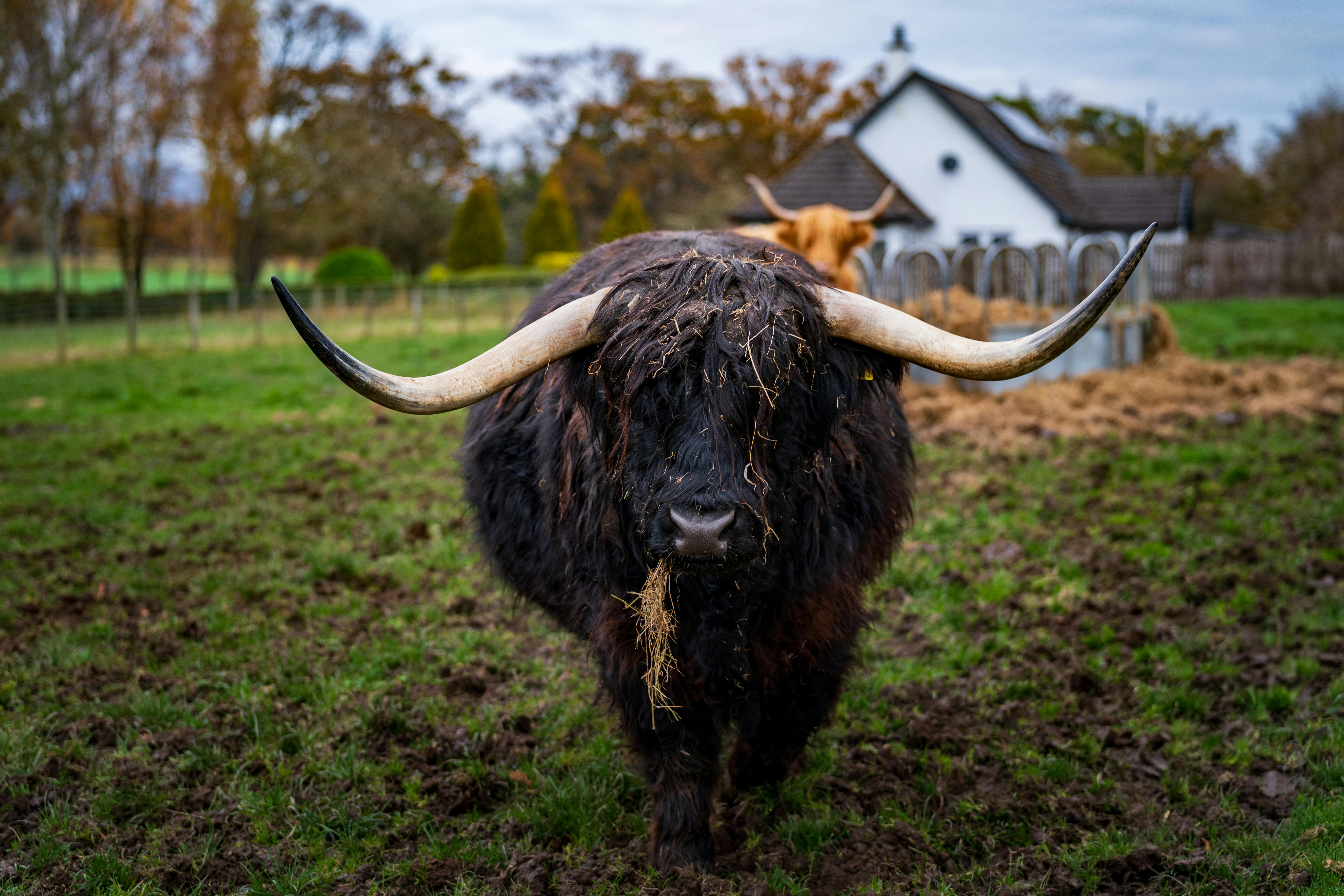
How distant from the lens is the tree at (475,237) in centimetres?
3419

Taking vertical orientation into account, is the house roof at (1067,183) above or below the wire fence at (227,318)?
above

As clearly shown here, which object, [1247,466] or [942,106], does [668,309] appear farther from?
[942,106]

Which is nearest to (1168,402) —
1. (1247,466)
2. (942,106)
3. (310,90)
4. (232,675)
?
(1247,466)

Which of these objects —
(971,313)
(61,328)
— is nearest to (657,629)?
(971,313)

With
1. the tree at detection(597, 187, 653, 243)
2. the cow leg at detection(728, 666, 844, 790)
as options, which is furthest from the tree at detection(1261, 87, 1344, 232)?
the cow leg at detection(728, 666, 844, 790)

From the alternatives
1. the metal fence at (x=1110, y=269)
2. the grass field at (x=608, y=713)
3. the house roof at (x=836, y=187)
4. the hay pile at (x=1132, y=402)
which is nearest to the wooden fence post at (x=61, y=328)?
the grass field at (x=608, y=713)

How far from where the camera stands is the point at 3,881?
8.87 ft

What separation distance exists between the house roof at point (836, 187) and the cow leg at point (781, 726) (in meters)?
23.1

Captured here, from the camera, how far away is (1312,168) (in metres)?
33.1

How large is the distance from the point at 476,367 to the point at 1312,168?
3934 centimetres

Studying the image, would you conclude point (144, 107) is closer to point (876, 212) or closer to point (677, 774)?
point (876, 212)

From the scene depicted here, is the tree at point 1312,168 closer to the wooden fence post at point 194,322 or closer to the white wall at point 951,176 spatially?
A: the white wall at point 951,176

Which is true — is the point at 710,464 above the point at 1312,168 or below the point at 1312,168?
below

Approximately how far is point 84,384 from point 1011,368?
1358 cm
